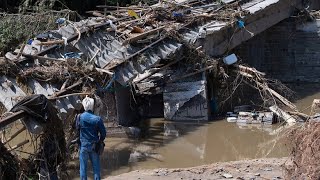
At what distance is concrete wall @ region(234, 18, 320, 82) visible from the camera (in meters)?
21.0

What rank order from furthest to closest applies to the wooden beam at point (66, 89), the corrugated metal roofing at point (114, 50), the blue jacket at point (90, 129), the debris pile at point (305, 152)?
the corrugated metal roofing at point (114, 50) < the wooden beam at point (66, 89) < the blue jacket at point (90, 129) < the debris pile at point (305, 152)

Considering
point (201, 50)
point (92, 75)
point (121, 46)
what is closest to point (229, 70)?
point (201, 50)

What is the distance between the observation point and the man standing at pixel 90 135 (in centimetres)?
887

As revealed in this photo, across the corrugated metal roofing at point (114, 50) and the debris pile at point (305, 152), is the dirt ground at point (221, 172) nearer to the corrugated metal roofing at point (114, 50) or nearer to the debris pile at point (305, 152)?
the debris pile at point (305, 152)

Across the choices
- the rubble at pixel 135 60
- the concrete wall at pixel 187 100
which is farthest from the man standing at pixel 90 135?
the concrete wall at pixel 187 100

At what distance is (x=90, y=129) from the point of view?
8891 millimetres

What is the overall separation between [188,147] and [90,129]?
5.11 m

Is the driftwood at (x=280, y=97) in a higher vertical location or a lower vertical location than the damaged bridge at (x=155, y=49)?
lower

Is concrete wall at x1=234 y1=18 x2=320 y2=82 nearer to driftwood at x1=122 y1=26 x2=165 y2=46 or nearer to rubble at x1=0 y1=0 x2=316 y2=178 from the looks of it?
rubble at x1=0 y1=0 x2=316 y2=178

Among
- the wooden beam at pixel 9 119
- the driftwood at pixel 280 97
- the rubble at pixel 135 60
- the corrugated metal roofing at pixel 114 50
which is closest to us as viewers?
the wooden beam at pixel 9 119

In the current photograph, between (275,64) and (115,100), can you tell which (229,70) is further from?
(275,64)

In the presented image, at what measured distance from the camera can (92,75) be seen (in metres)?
11.9

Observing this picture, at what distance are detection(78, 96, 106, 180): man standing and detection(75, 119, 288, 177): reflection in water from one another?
104 inches

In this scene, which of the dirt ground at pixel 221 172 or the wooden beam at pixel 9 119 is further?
the dirt ground at pixel 221 172
